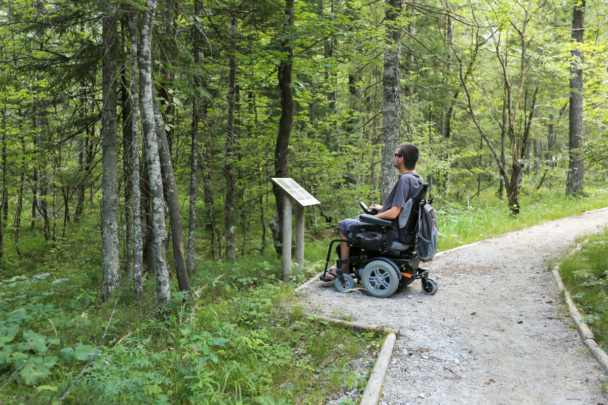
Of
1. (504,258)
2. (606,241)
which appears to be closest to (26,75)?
(504,258)

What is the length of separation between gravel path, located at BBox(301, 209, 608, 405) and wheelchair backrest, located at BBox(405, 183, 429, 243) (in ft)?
2.94

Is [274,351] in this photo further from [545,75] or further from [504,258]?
[545,75]

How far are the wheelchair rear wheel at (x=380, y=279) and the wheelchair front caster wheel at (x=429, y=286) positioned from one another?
562mm

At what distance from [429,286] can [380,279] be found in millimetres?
769

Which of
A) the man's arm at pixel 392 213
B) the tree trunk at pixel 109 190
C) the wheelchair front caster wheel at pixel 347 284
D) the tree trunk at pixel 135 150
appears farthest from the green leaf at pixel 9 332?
the man's arm at pixel 392 213

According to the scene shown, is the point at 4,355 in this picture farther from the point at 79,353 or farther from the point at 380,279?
the point at 380,279

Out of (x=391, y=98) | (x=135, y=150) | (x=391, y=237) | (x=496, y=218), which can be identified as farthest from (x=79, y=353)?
(x=496, y=218)

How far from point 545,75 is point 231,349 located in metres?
13.9

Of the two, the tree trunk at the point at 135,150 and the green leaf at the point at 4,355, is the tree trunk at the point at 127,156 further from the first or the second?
the green leaf at the point at 4,355

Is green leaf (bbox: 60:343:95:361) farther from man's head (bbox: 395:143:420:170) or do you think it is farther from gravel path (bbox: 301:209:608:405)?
man's head (bbox: 395:143:420:170)

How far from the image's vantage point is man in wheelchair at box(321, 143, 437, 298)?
523cm

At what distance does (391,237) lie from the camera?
536 cm

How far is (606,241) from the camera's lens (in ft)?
21.0

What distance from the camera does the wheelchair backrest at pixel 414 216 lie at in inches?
203
